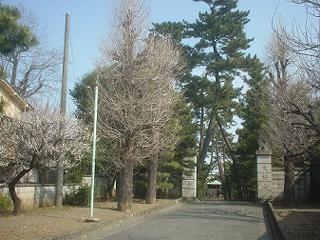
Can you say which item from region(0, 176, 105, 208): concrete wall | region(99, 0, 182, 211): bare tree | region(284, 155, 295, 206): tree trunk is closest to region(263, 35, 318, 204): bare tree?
region(284, 155, 295, 206): tree trunk

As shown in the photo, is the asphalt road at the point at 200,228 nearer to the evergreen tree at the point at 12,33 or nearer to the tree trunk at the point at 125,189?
the tree trunk at the point at 125,189

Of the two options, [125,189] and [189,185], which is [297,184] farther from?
[125,189]

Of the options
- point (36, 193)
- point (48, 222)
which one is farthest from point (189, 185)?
point (48, 222)

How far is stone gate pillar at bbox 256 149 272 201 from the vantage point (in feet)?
96.6

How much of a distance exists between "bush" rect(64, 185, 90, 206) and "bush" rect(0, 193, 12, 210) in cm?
501

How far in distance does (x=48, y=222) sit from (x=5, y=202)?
3.35m

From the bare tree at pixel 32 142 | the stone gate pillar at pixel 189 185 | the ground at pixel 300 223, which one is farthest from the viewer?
the stone gate pillar at pixel 189 185

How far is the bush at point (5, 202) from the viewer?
17700 mm

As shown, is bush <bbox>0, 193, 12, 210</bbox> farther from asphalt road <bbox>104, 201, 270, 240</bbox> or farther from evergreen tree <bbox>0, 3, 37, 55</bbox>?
evergreen tree <bbox>0, 3, 37, 55</bbox>

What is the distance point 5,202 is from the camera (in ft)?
58.6

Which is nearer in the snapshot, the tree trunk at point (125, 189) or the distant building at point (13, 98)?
the tree trunk at point (125, 189)

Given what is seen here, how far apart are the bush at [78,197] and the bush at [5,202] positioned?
501 cm

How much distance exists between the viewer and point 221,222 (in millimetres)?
18375

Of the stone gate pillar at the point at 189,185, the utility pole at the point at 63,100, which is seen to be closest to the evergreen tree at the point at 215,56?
the stone gate pillar at the point at 189,185
